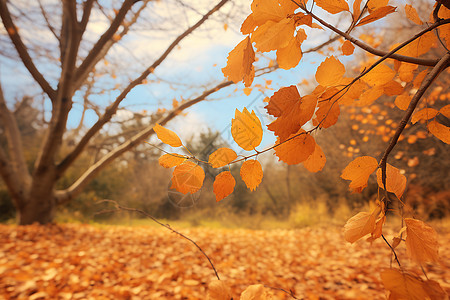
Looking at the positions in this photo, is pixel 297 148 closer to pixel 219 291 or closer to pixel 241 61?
pixel 241 61

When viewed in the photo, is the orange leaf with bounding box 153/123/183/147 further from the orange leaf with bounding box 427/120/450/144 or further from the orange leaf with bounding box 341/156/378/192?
the orange leaf with bounding box 427/120/450/144

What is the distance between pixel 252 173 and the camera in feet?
1.87

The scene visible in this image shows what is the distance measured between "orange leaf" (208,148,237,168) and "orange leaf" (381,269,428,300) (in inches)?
15.1

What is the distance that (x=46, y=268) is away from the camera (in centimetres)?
257

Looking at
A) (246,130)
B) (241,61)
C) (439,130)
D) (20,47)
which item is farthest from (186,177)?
(20,47)

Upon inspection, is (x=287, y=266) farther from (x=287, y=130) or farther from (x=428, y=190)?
(x=428, y=190)

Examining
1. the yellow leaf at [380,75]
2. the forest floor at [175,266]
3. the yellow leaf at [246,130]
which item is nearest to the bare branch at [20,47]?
the forest floor at [175,266]

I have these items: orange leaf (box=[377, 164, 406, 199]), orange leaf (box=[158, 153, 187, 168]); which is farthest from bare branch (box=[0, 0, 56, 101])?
orange leaf (box=[377, 164, 406, 199])

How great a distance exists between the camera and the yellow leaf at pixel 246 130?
0.52 metres

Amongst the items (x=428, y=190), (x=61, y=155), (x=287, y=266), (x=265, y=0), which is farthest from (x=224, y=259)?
(x=61, y=155)

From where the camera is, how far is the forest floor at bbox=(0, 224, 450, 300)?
86.7 inches

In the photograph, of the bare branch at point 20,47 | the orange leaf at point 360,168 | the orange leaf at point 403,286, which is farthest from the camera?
the bare branch at point 20,47

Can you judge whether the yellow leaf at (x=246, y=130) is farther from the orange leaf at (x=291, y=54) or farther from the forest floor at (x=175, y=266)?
the forest floor at (x=175, y=266)

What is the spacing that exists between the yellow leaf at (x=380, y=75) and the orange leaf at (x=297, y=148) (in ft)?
0.90
